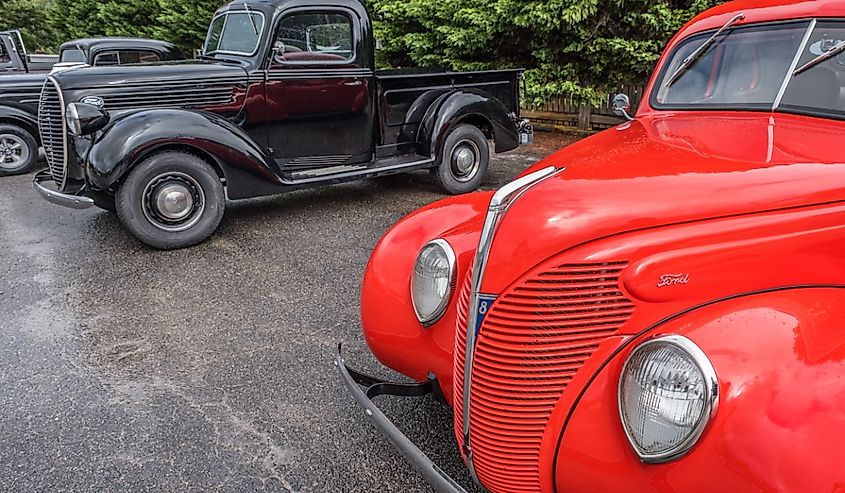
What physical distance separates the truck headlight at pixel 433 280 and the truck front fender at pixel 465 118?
4473mm

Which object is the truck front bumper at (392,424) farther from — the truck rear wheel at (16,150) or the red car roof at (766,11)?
the truck rear wheel at (16,150)

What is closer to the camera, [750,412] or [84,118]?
[750,412]

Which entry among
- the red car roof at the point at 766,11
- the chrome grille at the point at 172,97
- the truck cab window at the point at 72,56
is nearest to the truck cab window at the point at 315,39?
the chrome grille at the point at 172,97

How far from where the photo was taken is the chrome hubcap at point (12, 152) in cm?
799

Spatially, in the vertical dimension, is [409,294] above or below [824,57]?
below

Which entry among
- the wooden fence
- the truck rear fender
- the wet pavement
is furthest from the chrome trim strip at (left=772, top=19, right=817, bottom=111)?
the truck rear fender

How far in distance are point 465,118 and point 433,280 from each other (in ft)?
16.5

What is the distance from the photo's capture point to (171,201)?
16.3 feet

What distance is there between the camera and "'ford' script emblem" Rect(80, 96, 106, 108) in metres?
5.00

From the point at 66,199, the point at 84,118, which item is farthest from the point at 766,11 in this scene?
the point at 66,199

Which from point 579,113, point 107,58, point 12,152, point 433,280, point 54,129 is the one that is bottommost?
point 12,152

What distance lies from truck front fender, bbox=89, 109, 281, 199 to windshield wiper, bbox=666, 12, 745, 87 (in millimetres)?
3590

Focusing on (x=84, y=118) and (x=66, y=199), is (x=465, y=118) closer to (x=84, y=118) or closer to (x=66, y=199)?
(x=84, y=118)

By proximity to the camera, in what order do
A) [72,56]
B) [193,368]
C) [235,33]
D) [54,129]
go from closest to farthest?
[193,368] < [54,129] < [235,33] < [72,56]
